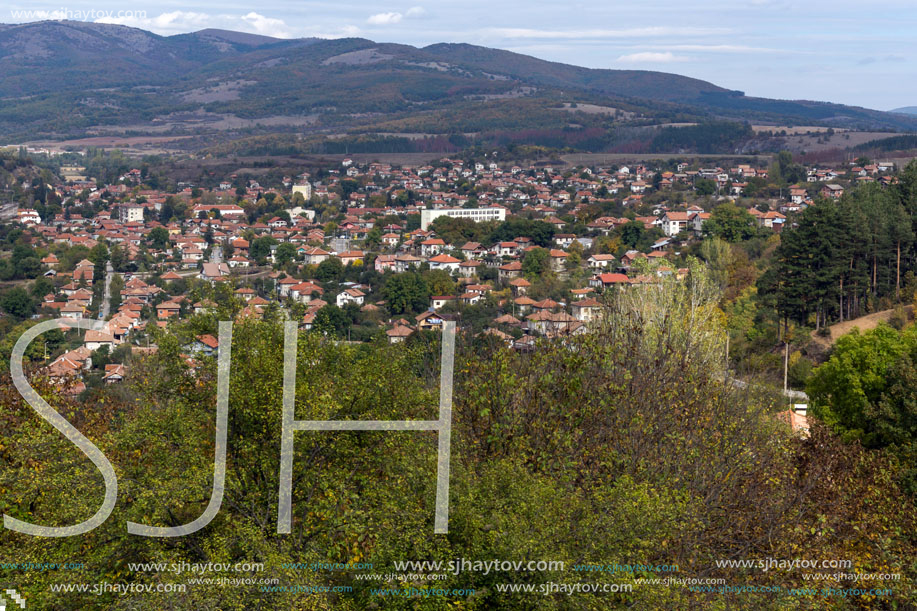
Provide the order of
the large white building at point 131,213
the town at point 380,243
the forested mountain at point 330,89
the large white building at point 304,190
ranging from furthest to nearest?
1. the forested mountain at point 330,89
2. the large white building at point 304,190
3. the large white building at point 131,213
4. the town at point 380,243

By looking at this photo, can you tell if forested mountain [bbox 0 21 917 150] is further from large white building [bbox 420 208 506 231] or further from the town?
large white building [bbox 420 208 506 231]

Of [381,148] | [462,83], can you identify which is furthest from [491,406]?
[462,83]

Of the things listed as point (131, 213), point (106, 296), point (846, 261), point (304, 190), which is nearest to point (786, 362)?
point (846, 261)

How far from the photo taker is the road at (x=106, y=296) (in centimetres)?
2858

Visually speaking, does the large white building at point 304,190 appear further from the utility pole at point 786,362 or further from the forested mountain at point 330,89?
the utility pole at point 786,362

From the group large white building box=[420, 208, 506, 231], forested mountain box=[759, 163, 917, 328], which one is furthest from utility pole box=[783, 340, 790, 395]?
large white building box=[420, 208, 506, 231]

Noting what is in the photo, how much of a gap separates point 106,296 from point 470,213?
83.7ft

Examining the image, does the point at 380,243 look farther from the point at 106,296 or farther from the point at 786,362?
the point at 786,362

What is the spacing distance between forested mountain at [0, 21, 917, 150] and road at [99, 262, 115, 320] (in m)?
62.7

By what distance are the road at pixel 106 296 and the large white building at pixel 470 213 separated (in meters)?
17.8

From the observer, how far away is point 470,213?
173ft

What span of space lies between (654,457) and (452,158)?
78.9 m

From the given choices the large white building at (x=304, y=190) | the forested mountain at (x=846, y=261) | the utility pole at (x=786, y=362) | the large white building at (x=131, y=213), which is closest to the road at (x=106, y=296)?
the large white building at (x=131, y=213)

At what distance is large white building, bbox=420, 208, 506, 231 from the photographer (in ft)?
163
